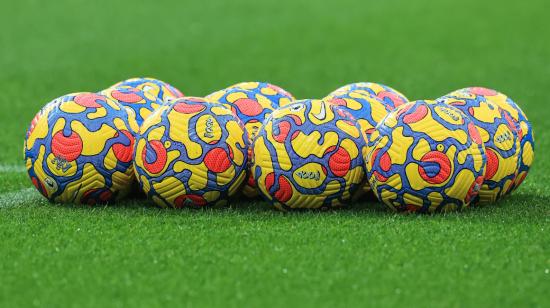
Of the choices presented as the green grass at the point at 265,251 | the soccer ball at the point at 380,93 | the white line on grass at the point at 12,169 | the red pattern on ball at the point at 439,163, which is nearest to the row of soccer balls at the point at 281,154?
→ the red pattern on ball at the point at 439,163

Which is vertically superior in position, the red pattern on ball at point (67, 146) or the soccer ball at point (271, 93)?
the soccer ball at point (271, 93)

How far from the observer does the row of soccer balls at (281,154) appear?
7.85 m

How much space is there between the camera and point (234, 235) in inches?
288

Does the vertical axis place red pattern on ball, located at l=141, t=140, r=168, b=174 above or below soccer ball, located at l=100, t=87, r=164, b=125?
below

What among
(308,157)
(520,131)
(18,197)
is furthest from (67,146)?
(520,131)

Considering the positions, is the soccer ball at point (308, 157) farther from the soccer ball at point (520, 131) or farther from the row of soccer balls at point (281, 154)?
the soccer ball at point (520, 131)

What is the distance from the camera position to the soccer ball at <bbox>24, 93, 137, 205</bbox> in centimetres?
830

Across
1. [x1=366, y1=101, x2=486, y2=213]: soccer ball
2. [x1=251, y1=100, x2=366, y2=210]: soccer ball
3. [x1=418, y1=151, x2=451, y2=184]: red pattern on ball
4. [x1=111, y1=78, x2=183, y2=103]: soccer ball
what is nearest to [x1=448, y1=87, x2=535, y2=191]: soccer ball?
[x1=366, y1=101, x2=486, y2=213]: soccer ball

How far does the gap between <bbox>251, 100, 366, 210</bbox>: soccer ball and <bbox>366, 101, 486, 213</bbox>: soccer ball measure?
8.0 inches

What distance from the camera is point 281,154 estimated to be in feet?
26.1

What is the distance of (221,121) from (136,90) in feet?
5.59

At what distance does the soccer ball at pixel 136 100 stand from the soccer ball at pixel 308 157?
1.52 meters

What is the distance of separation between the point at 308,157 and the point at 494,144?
171 cm

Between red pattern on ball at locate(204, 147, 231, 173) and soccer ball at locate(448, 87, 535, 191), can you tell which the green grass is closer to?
soccer ball at locate(448, 87, 535, 191)
